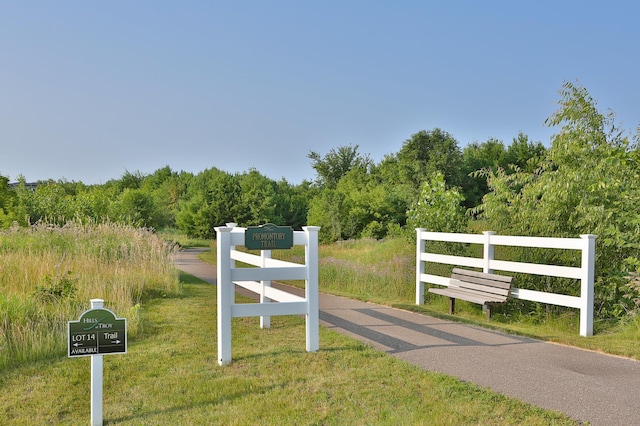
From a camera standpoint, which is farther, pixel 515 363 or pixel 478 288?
pixel 478 288

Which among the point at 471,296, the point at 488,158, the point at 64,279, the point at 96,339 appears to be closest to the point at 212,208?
the point at 488,158

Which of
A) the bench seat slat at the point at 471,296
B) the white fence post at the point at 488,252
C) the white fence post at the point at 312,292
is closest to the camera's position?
the white fence post at the point at 312,292

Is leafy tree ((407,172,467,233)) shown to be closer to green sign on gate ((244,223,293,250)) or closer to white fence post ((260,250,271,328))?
white fence post ((260,250,271,328))

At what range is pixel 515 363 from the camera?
6730 mm

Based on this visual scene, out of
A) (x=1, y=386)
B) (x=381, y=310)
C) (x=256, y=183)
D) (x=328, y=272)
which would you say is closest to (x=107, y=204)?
(x=256, y=183)

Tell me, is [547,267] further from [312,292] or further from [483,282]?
[312,292]

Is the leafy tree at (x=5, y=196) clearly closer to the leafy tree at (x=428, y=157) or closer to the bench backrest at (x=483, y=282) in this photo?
the bench backrest at (x=483, y=282)

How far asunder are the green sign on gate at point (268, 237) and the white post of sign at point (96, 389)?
6.90ft

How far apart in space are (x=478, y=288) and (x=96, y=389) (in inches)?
286

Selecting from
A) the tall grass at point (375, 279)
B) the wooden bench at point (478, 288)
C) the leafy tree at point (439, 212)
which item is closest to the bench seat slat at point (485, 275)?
the wooden bench at point (478, 288)

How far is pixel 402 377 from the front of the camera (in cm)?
600

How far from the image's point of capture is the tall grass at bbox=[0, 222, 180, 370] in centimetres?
777

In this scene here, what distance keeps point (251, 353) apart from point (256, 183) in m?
47.4

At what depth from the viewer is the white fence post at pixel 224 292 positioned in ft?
22.1
